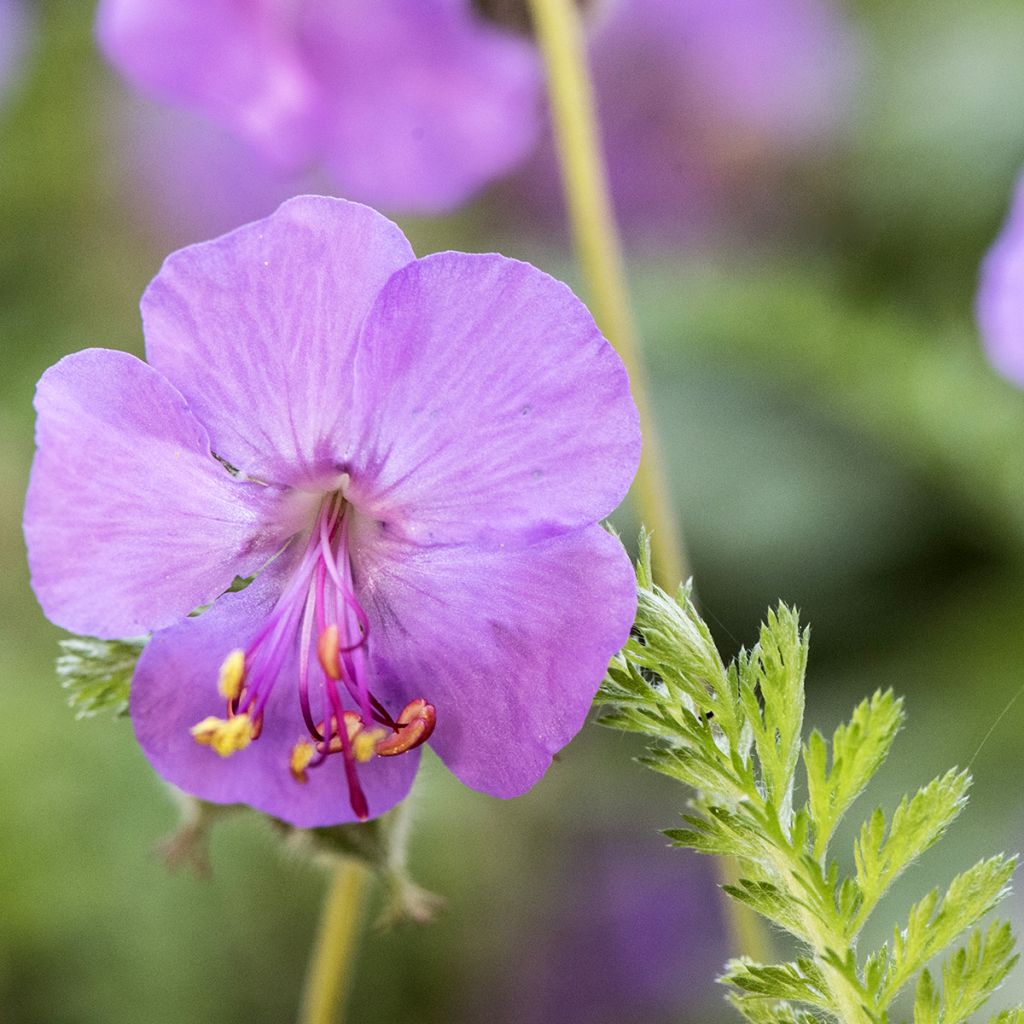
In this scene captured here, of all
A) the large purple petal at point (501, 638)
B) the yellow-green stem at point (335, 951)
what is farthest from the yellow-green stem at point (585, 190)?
the large purple petal at point (501, 638)

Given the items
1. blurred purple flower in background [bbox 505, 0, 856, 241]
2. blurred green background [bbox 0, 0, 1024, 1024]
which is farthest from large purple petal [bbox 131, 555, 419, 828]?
blurred purple flower in background [bbox 505, 0, 856, 241]

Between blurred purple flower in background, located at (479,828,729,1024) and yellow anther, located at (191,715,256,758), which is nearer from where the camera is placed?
yellow anther, located at (191,715,256,758)

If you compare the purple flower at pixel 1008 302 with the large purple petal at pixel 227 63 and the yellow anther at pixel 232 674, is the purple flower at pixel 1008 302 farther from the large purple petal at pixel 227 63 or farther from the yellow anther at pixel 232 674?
the yellow anther at pixel 232 674

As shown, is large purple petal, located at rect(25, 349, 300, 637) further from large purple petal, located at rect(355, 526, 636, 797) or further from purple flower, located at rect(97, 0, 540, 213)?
purple flower, located at rect(97, 0, 540, 213)

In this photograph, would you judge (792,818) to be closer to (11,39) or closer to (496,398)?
(496,398)

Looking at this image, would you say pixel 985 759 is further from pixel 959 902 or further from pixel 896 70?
pixel 896 70
